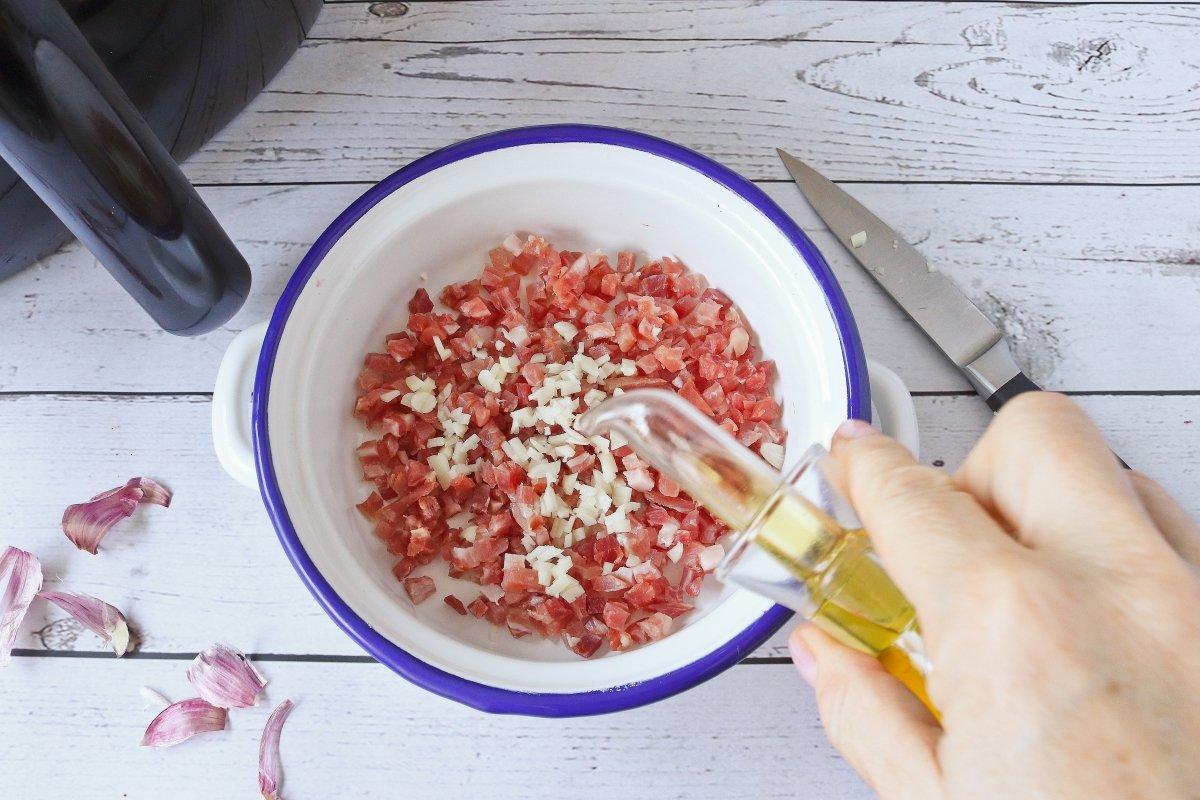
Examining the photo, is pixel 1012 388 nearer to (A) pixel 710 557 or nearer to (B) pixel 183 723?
(A) pixel 710 557

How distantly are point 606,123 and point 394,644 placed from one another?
67 cm

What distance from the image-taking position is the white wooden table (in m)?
0.90

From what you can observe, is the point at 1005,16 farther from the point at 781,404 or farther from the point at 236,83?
the point at 236,83

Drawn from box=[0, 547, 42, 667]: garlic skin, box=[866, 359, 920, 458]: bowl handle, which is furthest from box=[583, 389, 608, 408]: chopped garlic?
box=[0, 547, 42, 667]: garlic skin

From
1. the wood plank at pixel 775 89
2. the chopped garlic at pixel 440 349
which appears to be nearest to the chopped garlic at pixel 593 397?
the chopped garlic at pixel 440 349

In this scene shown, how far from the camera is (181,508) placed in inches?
38.3

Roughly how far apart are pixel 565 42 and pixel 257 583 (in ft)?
2.39

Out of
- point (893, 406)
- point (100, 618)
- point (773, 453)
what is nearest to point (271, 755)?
point (100, 618)

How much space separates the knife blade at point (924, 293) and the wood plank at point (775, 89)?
70 millimetres

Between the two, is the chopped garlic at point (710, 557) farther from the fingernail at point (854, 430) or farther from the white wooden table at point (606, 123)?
the fingernail at point (854, 430)

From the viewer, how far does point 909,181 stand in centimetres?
107

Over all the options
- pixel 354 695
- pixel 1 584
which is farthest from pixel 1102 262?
pixel 1 584

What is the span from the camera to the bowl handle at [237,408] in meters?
0.84

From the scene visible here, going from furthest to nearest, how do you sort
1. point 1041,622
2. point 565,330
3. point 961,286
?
point 961,286
point 565,330
point 1041,622
